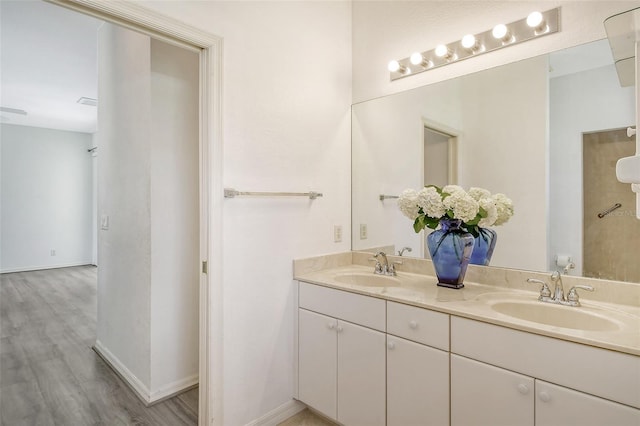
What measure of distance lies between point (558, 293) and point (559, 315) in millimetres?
104

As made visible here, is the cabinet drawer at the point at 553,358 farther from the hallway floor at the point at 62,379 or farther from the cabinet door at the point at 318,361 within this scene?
the hallway floor at the point at 62,379

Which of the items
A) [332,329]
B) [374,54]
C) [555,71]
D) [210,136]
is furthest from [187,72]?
[555,71]

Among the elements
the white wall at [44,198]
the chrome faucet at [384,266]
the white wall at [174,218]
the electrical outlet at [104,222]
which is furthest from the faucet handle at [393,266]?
the white wall at [44,198]

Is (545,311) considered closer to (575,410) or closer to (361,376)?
(575,410)

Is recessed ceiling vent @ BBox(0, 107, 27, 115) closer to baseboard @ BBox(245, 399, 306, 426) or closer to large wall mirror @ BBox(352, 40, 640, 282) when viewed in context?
large wall mirror @ BBox(352, 40, 640, 282)

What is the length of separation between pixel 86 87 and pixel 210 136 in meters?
3.81

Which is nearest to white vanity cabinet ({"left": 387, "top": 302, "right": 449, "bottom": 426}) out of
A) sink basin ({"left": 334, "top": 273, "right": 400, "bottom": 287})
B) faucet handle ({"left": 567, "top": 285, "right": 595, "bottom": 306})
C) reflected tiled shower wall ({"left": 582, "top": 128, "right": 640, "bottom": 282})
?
sink basin ({"left": 334, "top": 273, "right": 400, "bottom": 287})

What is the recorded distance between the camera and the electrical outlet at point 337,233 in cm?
227

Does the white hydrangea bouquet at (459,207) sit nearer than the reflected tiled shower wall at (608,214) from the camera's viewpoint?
No

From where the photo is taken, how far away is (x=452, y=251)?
166 cm

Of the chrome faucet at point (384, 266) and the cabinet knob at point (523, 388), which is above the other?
the chrome faucet at point (384, 266)

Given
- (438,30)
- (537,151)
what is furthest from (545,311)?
(438,30)

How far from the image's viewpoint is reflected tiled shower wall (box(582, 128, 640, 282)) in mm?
1443

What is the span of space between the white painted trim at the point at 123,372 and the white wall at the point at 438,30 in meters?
2.34
